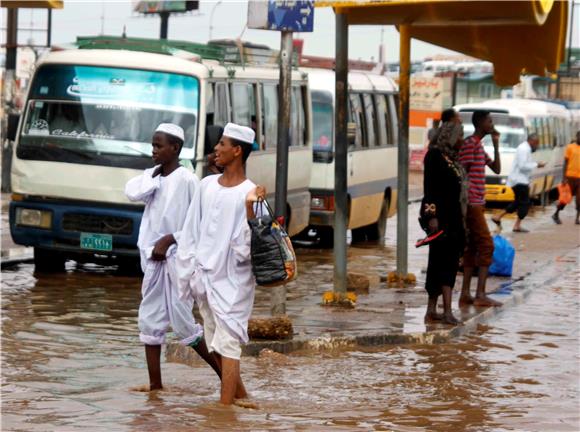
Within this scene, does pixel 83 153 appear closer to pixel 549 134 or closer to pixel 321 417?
pixel 321 417

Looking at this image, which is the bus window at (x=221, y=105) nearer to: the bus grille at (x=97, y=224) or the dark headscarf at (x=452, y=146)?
the bus grille at (x=97, y=224)

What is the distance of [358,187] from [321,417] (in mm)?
12863

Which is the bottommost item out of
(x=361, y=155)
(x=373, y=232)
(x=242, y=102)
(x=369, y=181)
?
(x=373, y=232)

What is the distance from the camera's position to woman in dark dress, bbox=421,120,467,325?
12039mm

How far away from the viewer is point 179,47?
54.1ft

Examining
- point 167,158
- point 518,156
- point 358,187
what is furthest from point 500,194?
point 167,158

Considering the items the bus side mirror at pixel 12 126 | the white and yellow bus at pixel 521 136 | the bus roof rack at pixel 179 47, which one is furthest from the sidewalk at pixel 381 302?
the white and yellow bus at pixel 521 136

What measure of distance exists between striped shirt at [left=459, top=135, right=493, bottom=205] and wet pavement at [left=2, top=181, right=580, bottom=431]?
3.81ft

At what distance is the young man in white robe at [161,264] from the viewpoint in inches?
336

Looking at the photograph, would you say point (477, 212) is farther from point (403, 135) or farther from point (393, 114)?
point (393, 114)

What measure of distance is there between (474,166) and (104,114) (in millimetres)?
4286

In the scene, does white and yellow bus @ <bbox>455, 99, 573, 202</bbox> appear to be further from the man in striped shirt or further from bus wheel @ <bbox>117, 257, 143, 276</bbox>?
the man in striped shirt

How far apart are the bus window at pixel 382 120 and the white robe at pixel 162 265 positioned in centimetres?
1384

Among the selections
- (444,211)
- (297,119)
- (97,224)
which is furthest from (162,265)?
(297,119)
